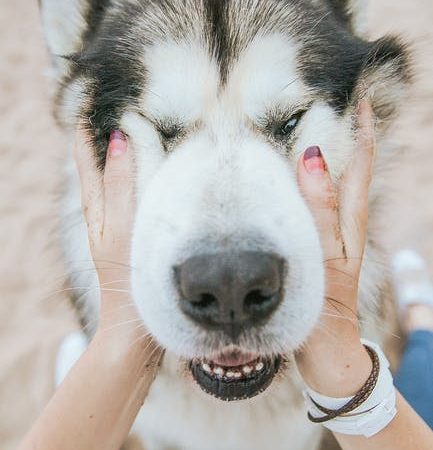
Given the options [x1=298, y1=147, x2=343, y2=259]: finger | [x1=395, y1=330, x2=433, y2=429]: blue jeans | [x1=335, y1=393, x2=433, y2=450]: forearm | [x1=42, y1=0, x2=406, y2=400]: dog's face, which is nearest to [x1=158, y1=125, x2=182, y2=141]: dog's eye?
[x1=42, y1=0, x2=406, y2=400]: dog's face

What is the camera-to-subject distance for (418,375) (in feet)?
6.61

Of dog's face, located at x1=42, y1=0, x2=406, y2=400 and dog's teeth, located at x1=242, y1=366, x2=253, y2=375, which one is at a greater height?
dog's face, located at x1=42, y1=0, x2=406, y2=400

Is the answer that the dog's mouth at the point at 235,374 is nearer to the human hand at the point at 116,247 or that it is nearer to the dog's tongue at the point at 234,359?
the dog's tongue at the point at 234,359

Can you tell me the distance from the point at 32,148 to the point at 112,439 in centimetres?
229

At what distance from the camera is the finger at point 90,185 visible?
4.49ft

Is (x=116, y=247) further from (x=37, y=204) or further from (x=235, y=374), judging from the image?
(x=37, y=204)

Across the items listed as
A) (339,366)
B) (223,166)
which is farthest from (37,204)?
(339,366)

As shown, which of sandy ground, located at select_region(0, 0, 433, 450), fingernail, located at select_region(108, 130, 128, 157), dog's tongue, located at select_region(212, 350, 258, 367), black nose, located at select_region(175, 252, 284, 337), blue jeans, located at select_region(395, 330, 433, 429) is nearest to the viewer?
black nose, located at select_region(175, 252, 284, 337)

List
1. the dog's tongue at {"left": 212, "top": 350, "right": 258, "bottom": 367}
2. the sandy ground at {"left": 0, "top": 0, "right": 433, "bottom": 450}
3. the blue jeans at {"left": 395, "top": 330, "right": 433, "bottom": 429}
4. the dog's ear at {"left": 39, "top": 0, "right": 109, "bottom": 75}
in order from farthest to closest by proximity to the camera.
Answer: the sandy ground at {"left": 0, "top": 0, "right": 433, "bottom": 450}, the blue jeans at {"left": 395, "top": 330, "right": 433, "bottom": 429}, the dog's ear at {"left": 39, "top": 0, "right": 109, "bottom": 75}, the dog's tongue at {"left": 212, "top": 350, "right": 258, "bottom": 367}

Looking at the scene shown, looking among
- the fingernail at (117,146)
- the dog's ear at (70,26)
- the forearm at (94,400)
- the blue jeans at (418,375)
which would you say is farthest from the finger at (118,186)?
the blue jeans at (418,375)

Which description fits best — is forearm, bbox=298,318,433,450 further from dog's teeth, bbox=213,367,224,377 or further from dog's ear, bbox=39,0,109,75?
dog's ear, bbox=39,0,109,75

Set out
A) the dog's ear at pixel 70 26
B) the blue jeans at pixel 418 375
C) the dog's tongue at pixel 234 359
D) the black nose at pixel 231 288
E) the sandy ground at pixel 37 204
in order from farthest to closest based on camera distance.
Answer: the sandy ground at pixel 37 204 → the blue jeans at pixel 418 375 → the dog's ear at pixel 70 26 → the dog's tongue at pixel 234 359 → the black nose at pixel 231 288

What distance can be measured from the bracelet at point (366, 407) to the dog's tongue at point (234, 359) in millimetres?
180

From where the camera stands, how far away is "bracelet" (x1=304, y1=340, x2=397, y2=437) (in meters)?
1.23
